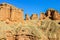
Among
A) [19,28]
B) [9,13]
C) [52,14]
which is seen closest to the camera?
[19,28]

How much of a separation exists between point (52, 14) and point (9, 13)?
20875mm

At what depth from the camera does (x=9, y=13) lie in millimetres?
44656

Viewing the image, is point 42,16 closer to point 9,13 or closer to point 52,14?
point 52,14

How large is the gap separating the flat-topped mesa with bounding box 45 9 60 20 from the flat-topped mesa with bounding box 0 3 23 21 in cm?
1656

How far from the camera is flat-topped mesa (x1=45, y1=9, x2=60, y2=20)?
198ft

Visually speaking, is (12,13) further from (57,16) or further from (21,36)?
(57,16)

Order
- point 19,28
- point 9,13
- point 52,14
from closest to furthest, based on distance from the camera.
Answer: point 19,28
point 9,13
point 52,14

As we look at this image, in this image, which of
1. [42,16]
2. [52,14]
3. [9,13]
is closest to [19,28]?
[9,13]

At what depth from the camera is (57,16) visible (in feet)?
198

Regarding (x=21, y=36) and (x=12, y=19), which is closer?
(x=21, y=36)

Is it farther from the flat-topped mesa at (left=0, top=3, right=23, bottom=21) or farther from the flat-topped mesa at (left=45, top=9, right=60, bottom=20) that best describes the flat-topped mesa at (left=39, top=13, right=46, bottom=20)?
the flat-topped mesa at (left=0, top=3, right=23, bottom=21)

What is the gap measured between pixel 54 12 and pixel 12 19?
69.3ft

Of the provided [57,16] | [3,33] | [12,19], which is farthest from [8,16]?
[57,16]

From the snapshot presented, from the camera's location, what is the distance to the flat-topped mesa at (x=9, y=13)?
43.1 metres
